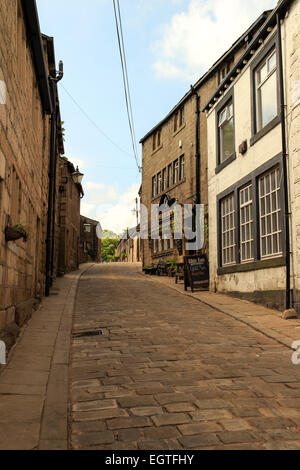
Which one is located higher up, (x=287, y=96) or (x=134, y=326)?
(x=287, y=96)

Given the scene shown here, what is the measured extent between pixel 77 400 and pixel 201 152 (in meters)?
17.0

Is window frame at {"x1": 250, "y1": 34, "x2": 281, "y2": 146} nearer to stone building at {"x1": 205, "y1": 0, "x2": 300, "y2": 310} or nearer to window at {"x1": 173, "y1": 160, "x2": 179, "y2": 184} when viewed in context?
stone building at {"x1": 205, "y1": 0, "x2": 300, "y2": 310}

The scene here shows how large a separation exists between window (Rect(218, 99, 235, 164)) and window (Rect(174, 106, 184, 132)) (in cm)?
872

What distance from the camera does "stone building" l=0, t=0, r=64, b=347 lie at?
5902mm

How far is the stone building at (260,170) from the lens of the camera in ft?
31.9

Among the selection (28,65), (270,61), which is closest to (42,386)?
(28,65)

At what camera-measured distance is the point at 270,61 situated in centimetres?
1111

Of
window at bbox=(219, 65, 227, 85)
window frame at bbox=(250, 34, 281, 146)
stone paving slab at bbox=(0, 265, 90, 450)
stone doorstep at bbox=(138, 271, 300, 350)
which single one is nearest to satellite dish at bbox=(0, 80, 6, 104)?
stone paving slab at bbox=(0, 265, 90, 450)

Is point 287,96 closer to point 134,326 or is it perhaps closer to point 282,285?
point 282,285

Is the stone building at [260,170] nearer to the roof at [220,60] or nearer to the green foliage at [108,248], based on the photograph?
the roof at [220,60]

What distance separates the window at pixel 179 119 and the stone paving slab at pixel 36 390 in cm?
1681

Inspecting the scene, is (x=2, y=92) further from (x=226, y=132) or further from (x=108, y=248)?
(x=108, y=248)

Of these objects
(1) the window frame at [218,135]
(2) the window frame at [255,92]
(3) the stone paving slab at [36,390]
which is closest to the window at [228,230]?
(1) the window frame at [218,135]
